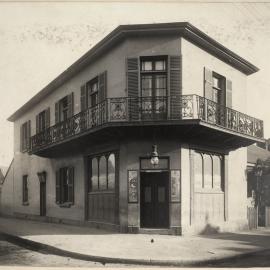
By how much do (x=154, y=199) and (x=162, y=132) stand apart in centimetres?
232

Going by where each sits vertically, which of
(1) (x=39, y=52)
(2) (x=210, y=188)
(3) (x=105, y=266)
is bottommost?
(3) (x=105, y=266)

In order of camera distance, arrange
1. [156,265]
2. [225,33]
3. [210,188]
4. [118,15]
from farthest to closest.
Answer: [210,188], [225,33], [118,15], [156,265]

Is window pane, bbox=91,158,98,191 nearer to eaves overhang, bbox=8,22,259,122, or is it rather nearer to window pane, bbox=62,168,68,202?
window pane, bbox=62,168,68,202

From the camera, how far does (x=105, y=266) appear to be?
10.1 metres

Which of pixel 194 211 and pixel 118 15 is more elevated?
pixel 118 15

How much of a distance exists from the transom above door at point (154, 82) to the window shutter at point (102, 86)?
5.99ft

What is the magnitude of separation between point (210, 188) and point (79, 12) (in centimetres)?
795

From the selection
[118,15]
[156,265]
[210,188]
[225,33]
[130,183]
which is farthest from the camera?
[210,188]

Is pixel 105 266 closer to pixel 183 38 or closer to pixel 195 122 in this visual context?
pixel 195 122

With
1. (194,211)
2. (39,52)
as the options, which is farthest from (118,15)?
(194,211)

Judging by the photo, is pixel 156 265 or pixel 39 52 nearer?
pixel 156 265

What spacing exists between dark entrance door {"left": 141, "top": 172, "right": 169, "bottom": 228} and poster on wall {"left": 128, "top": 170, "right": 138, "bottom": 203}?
0.32 m

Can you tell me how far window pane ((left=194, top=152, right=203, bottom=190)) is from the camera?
1603 cm

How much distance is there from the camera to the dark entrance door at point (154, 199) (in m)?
15.5
